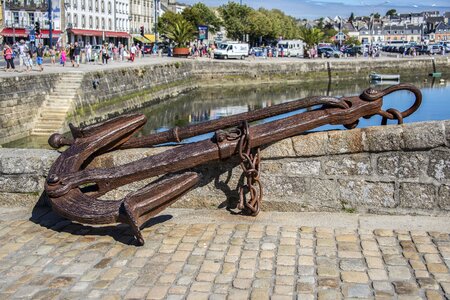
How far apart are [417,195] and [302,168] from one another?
966 mm

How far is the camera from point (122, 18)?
2990 inches

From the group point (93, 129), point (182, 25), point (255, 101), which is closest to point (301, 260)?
point (93, 129)

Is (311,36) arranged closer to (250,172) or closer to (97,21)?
(97,21)

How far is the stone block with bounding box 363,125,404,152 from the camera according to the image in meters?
4.95

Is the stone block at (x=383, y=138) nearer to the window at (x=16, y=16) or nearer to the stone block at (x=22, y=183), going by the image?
the stone block at (x=22, y=183)

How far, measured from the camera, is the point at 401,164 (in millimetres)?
4988

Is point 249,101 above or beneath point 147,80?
beneath

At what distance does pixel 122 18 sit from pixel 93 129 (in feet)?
241

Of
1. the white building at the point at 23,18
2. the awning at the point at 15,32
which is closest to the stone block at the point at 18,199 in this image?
the white building at the point at 23,18

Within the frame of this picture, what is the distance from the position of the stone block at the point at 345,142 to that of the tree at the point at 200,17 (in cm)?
7229

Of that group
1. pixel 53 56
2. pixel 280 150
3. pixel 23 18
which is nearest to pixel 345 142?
pixel 280 150

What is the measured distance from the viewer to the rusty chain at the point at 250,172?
482cm

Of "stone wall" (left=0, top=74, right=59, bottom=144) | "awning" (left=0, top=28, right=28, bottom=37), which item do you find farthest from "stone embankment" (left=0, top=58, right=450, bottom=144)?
"awning" (left=0, top=28, right=28, bottom=37)

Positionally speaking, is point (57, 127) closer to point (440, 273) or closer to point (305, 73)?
point (440, 273)
